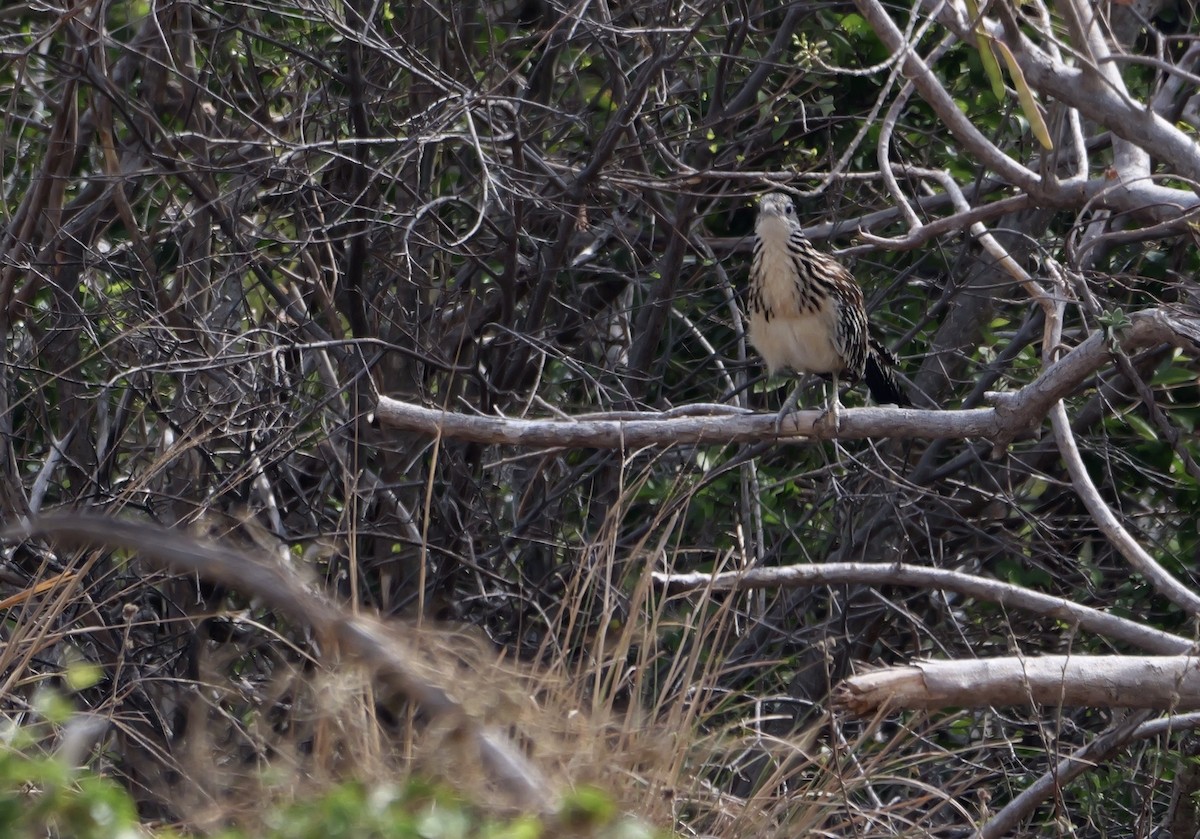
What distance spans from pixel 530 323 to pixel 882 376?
1367mm

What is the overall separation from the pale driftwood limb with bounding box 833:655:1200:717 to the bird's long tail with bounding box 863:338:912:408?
7.37ft

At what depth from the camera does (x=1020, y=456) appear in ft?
18.9

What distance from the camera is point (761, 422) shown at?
400cm

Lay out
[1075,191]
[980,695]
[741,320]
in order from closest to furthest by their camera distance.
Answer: [980,695] → [1075,191] → [741,320]

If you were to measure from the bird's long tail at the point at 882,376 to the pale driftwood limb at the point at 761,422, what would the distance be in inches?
54.5

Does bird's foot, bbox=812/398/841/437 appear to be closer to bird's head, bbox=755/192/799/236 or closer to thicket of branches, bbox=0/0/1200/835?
thicket of branches, bbox=0/0/1200/835

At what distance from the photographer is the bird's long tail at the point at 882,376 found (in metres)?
5.43

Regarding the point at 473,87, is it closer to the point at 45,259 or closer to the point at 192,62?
the point at 192,62

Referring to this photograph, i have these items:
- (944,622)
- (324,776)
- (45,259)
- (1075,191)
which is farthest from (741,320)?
(324,776)

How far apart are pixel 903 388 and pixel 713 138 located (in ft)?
4.19

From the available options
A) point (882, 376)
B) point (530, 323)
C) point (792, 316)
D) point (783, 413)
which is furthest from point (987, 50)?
point (530, 323)

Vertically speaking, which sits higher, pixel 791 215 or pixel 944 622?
pixel 791 215

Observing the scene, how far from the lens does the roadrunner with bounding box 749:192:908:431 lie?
5324mm

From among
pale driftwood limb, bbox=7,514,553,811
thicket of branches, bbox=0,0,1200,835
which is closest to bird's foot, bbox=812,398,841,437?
thicket of branches, bbox=0,0,1200,835
